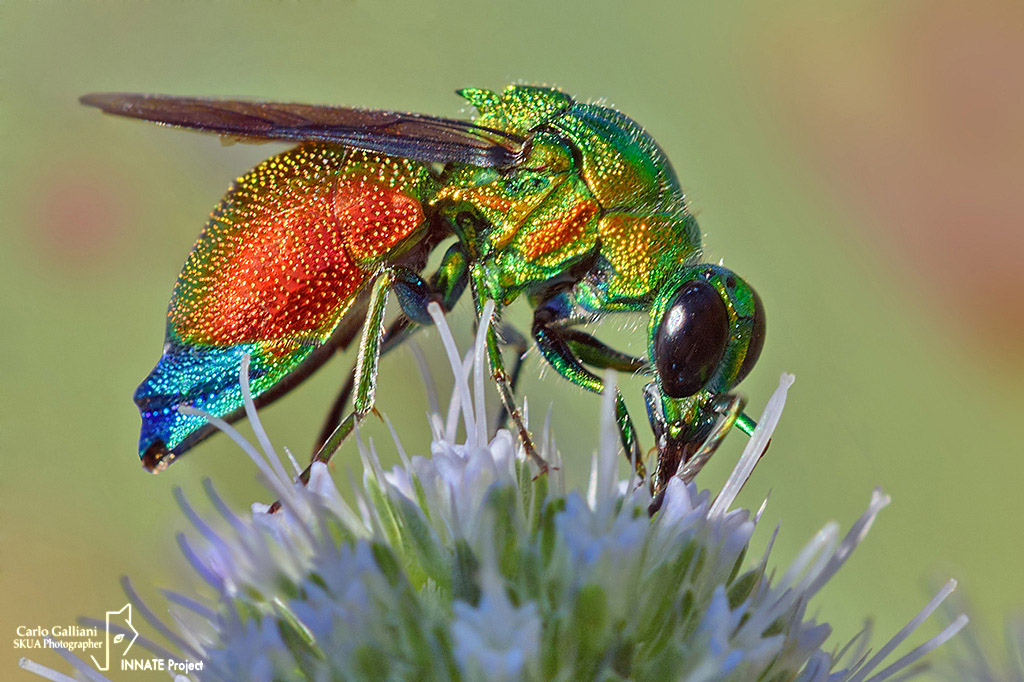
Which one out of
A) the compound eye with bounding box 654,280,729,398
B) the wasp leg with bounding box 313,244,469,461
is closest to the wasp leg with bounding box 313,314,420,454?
the wasp leg with bounding box 313,244,469,461

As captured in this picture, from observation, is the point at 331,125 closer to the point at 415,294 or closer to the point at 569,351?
the point at 415,294

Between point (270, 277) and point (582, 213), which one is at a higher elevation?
point (582, 213)

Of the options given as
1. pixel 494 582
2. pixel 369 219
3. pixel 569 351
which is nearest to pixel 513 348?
pixel 569 351

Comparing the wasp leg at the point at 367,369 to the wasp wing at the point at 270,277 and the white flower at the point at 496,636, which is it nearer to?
the wasp wing at the point at 270,277

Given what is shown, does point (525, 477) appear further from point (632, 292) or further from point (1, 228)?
point (1, 228)

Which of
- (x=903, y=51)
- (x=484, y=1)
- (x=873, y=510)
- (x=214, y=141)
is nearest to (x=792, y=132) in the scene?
(x=903, y=51)

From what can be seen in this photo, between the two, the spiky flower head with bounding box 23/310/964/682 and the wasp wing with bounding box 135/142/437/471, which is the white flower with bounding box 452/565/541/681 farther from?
the wasp wing with bounding box 135/142/437/471
